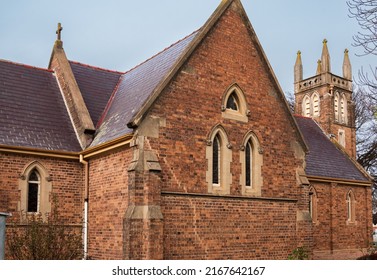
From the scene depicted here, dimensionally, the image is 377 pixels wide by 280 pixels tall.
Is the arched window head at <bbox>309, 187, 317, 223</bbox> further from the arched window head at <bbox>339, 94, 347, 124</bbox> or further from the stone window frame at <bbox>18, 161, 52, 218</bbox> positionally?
the stone window frame at <bbox>18, 161, 52, 218</bbox>

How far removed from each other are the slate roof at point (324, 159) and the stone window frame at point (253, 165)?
800 centimetres

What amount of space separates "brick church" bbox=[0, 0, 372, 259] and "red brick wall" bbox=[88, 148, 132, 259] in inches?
2.5

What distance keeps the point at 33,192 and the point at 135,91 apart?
5.22m

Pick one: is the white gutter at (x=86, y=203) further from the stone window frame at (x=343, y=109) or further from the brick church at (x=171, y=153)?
the stone window frame at (x=343, y=109)

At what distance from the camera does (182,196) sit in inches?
579

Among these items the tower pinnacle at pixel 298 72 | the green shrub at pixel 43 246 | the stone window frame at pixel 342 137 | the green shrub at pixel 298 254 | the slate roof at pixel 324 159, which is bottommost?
the green shrub at pixel 298 254

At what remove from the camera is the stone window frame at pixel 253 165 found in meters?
16.5

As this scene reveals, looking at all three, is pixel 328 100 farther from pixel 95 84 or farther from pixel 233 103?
pixel 95 84

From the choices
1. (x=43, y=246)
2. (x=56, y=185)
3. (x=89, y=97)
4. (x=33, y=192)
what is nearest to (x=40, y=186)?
(x=33, y=192)

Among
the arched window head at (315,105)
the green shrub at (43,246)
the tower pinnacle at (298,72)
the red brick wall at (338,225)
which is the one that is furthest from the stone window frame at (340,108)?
the green shrub at (43,246)

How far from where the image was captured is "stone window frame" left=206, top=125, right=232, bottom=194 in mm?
15586

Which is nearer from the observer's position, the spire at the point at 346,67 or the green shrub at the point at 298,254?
the green shrub at the point at 298,254

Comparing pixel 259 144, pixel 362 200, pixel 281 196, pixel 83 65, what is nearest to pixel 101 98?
pixel 83 65

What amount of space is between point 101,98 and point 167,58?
144 inches
